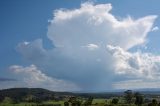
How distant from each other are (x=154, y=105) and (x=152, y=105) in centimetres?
109

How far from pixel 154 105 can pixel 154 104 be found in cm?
219

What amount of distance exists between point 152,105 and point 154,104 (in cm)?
234

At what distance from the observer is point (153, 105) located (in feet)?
566

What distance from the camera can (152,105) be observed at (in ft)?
568

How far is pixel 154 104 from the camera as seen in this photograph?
175 metres

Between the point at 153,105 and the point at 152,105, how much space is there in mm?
604

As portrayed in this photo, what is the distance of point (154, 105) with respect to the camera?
172625 millimetres
